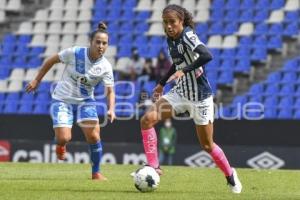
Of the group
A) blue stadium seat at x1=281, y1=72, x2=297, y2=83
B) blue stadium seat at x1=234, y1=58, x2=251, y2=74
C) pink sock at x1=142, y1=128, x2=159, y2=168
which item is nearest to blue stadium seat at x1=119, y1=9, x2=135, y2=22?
blue stadium seat at x1=234, y1=58, x2=251, y2=74

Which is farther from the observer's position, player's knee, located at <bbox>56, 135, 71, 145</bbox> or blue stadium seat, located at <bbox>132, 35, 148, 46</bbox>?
blue stadium seat, located at <bbox>132, 35, 148, 46</bbox>

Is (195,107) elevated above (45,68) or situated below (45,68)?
below

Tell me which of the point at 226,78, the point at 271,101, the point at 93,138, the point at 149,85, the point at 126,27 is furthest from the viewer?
the point at 126,27

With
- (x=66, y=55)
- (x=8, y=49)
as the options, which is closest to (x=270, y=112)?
(x=8, y=49)

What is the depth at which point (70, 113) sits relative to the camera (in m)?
12.4

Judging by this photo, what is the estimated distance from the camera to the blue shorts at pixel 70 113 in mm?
12234

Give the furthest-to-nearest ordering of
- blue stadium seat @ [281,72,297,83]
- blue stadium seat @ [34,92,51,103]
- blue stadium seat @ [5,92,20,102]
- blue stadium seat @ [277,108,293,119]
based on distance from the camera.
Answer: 1. blue stadium seat @ [5,92,20,102]
2. blue stadium seat @ [34,92,51,103]
3. blue stadium seat @ [281,72,297,83]
4. blue stadium seat @ [277,108,293,119]

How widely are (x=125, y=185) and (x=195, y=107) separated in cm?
182

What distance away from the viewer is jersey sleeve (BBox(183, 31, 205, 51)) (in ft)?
34.7

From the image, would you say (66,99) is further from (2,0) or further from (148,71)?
(2,0)

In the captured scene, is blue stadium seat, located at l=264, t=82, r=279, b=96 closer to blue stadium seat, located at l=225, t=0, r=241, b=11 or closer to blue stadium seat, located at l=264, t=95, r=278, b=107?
blue stadium seat, located at l=264, t=95, r=278, b=107

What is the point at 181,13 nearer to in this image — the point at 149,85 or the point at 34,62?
the point at 149,85

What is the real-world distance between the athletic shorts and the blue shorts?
73.8 inches

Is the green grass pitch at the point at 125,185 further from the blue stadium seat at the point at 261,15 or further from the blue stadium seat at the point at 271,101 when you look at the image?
the blue stadium seat at the point at 261,15
